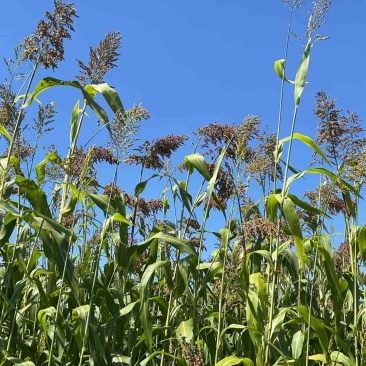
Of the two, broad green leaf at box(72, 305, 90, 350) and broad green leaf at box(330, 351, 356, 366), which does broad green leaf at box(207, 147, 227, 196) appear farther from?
broad green leaf at box(330, 351, 356, 366)

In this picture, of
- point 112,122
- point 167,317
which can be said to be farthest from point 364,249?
point 112,122

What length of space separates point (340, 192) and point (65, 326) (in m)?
1.57

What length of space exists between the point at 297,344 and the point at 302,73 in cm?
134

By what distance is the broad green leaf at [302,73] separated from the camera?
Answer: 8.36ft

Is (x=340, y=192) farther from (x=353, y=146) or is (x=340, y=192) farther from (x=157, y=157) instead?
(x=157, y=157)

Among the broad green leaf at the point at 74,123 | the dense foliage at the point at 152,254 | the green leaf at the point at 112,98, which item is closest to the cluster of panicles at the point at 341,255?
the dense foliage at the point at 152,254

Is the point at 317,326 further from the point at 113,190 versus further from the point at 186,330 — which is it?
the point at 113,190

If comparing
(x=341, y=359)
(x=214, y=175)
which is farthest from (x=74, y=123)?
(x=341, y=359)

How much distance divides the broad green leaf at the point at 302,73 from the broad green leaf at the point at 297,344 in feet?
3.88

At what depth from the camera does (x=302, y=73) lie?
2.59 m

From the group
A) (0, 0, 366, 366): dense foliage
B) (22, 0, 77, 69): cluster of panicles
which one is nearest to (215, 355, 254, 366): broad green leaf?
(0, 0, 366, 366): dense foliage

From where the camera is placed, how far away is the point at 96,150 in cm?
298

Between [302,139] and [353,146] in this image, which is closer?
[302,139]

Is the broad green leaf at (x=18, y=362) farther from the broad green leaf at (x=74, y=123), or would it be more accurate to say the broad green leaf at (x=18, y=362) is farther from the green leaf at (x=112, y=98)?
the green leaf at (x=112, y=98)
